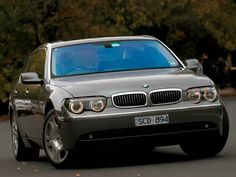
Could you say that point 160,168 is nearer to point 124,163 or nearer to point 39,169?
point 124,163

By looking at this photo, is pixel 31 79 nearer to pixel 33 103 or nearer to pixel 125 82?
pixel 33 103

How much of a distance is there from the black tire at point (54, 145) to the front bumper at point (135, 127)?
0.85 feet

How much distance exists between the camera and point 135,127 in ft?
34.3

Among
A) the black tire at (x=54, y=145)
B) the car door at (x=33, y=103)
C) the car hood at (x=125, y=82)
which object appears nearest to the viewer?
the car hood at (x=125, y=82)

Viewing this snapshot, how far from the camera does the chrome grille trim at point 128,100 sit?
1044cm

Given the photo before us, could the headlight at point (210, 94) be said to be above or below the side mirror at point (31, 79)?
below

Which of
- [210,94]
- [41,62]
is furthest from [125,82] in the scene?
[41,62]

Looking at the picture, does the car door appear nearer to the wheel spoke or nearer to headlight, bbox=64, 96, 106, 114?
the wheel spoke

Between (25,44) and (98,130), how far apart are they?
84.7 feet

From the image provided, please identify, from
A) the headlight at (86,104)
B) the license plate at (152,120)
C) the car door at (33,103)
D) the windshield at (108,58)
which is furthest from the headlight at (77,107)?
the windshield at (108,58)

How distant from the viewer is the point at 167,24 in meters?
43.3

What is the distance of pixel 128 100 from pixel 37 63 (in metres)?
2.69

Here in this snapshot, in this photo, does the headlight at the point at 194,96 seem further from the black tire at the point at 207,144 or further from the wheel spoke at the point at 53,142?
the wheel spoke at the point at 53,142

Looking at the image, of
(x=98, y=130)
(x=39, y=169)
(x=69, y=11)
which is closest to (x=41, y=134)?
(x=39, y=169)
